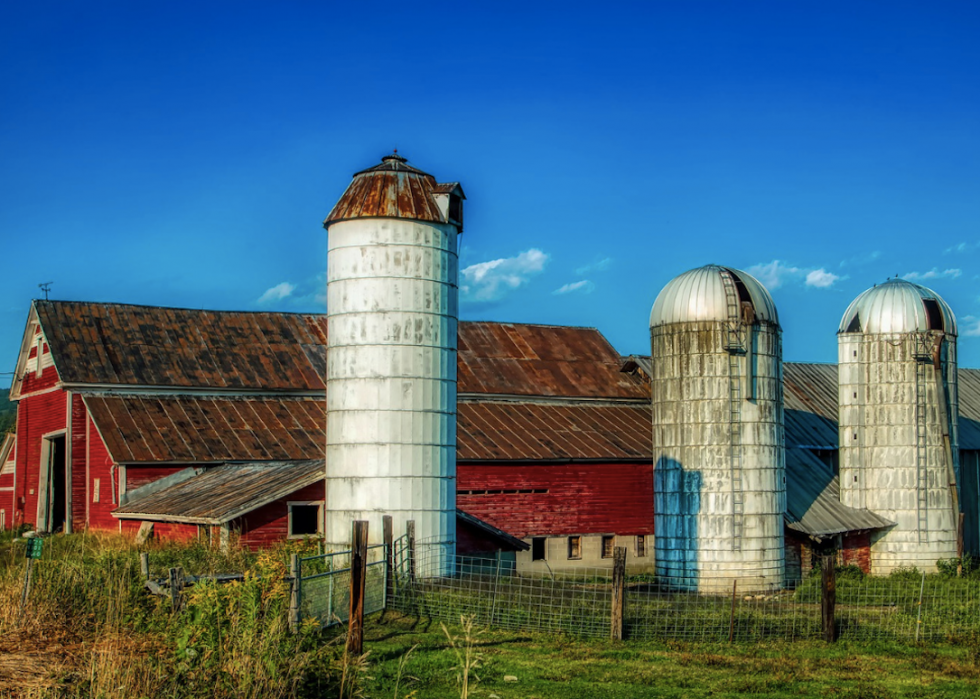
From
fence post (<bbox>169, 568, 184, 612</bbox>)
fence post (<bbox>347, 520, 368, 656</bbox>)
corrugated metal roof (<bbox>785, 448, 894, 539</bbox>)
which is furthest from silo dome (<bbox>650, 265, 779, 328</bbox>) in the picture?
fence post (<bbox>169, 568, 184, 612</bbox>)

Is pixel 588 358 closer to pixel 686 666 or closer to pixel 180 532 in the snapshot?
pixel 180 532

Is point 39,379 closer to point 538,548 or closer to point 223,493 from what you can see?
point 223,493

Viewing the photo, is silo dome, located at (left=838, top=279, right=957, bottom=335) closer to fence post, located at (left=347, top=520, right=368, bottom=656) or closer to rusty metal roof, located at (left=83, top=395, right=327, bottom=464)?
rusty metal roof, located at (left=83, top=395, right=327, bottom=464)

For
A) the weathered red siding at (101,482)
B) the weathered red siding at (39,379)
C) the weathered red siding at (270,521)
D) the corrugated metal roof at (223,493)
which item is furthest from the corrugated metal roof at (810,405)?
the weathered red siding at (39,379)

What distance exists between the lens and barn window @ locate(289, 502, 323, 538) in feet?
84.8

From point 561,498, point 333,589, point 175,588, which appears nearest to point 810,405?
point 561,498

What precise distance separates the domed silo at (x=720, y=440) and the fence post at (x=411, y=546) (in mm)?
7842

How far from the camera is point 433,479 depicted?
20.7 m

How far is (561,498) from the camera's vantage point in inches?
1299

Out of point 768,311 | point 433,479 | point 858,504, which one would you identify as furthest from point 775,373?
point 433,479

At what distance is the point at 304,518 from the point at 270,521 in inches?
37.9

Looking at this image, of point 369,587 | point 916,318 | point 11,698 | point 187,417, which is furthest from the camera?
point 187,417

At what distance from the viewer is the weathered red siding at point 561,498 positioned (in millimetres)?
31641

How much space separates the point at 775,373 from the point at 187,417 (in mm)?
16745
